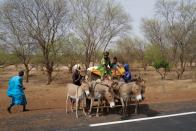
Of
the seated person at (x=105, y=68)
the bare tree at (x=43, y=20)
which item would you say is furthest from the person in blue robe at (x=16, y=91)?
the bare tree at (x=43, y=20)

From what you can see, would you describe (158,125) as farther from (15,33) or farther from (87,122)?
(15,33)

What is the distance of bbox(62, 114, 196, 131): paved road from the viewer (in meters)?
8.57

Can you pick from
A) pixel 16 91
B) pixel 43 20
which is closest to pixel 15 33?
pixel 43 20

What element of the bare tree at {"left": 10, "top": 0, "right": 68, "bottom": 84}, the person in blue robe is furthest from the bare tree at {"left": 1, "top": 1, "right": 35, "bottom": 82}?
the person in blue robe

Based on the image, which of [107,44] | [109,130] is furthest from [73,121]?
[107,44]

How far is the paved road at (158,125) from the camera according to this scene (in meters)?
8.57

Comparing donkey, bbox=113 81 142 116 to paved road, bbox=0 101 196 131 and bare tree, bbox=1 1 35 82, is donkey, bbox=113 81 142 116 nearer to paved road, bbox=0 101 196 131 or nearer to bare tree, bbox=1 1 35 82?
paved road, bbox=0 101 196 131

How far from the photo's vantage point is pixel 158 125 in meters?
8.99

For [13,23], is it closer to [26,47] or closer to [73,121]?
[26,47]

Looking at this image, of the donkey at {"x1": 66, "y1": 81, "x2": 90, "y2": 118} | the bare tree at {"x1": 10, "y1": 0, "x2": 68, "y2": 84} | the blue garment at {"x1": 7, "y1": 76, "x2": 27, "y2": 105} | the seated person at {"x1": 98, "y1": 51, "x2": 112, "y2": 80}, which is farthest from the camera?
the bare tree at {"x1": 10, "y1": 0, "x2": 68, "y2": 84}

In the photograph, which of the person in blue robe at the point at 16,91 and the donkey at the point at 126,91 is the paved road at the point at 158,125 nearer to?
the donkey at the point at 126,91

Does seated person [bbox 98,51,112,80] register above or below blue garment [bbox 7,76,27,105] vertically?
above

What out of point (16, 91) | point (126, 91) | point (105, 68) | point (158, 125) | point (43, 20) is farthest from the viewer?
point (43, 20)

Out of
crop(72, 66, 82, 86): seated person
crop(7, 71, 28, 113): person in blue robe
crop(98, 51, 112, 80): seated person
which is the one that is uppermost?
crop(98, 51, 112, 80): seated person
